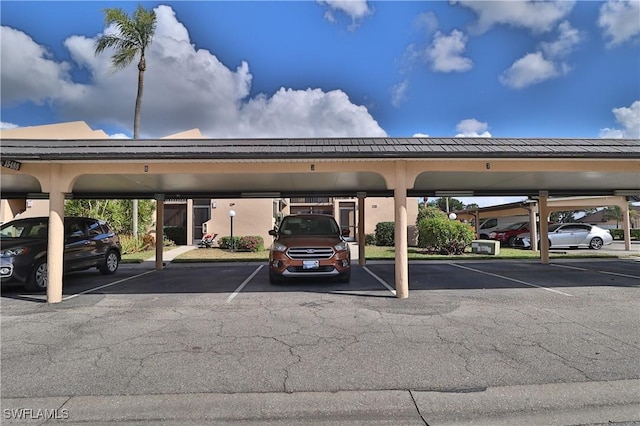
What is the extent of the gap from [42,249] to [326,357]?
741cm

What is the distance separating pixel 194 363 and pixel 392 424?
2243 millimetres

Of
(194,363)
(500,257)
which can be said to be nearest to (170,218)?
(500,257)

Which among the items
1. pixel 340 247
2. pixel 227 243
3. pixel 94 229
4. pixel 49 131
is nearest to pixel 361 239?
pixel 340 247

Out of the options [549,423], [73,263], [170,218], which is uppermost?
[170,218]

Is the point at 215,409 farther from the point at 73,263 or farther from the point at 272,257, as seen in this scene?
the point at 73,263

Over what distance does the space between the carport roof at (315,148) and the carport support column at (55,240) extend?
0.67 m

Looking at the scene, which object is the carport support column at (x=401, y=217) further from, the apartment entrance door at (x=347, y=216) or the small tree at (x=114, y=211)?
the apartment entrance door at (x=347, y=216)

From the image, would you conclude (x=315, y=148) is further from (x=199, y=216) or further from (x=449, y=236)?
(x=199, y=216)

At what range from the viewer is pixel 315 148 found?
6812 mm

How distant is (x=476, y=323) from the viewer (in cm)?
539

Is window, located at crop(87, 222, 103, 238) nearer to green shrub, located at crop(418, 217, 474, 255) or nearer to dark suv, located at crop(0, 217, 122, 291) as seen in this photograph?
dark suv, located at crop(0, 217, 122, 291)

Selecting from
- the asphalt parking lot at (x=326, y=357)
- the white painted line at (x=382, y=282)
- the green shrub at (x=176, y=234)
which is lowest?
the asphalt parking lot at (x=326, y=357)

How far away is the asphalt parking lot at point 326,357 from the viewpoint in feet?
A: 10.2

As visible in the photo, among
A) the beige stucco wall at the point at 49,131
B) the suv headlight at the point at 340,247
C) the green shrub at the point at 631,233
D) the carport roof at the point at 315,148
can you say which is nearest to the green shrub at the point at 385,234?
the suv headlight at the point at 340,247
